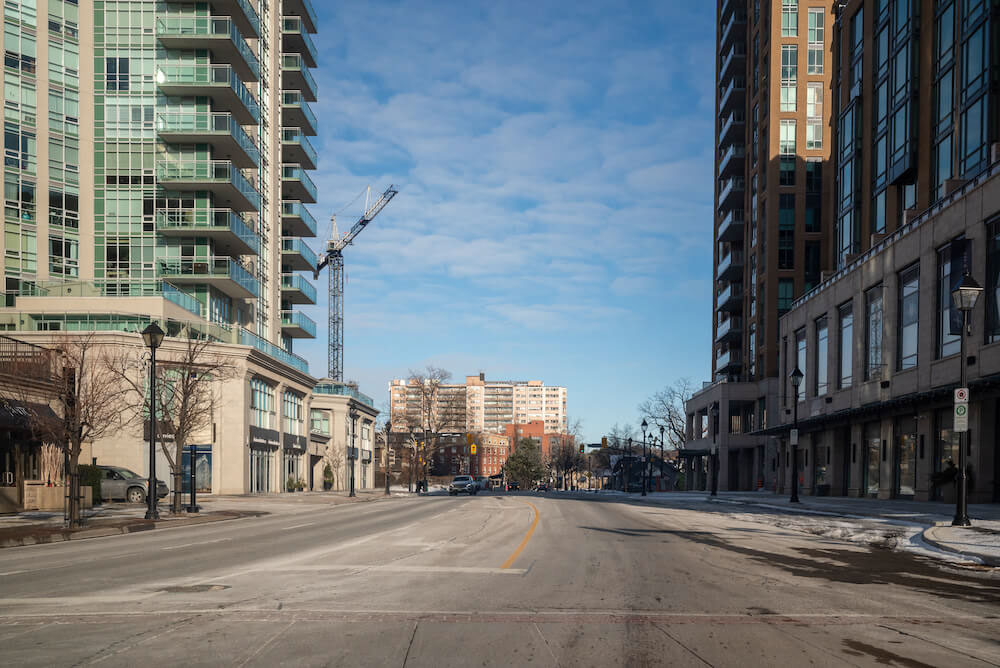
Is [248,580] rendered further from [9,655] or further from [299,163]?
[299,163]

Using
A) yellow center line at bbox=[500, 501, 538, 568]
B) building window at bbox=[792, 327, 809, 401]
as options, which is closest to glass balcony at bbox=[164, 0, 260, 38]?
building window at bbox=[792, 327, 809, 401]

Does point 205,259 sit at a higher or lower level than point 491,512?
higher

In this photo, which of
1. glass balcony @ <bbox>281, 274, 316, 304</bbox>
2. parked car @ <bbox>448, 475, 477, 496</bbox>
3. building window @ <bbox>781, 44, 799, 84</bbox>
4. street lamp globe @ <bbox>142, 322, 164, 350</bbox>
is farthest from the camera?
building window @ <bbox>781, 44, 799, 84</bbox>

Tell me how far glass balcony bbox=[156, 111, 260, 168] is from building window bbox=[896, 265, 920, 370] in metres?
39.2

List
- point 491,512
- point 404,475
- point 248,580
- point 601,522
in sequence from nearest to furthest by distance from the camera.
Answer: point 248,580, point 601,522, point 491,512, point 404,475

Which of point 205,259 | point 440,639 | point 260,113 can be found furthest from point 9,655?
point 260,113

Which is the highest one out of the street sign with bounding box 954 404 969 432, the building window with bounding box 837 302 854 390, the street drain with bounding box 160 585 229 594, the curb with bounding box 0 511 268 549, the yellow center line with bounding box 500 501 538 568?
the building window with bounding box 837 302 854 390

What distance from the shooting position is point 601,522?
26797 mm

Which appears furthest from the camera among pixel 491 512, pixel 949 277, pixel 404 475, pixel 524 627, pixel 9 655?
pixel 404 475

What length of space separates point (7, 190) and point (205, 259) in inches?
483

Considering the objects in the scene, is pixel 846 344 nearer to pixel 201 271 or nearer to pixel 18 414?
pixel 201 271

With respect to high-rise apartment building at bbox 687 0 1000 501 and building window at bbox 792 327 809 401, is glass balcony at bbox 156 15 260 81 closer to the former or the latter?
high-rise apartment building at bbox 687 0 1000 501

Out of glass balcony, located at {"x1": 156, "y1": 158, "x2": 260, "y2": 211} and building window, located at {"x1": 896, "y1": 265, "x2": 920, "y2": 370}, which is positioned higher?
glass balcony, located at {"x1": 156, "y1": 158, "x2": 260, "y2": 211}

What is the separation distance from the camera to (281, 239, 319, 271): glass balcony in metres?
73.1
